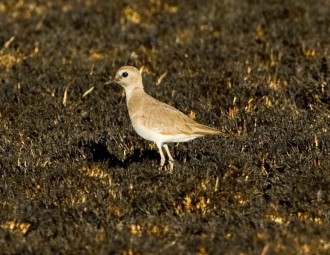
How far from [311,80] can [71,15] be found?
590 centimetres

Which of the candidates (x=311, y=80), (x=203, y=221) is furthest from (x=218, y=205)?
(x=311, y=80)

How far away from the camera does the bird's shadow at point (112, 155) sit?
963 centimetres

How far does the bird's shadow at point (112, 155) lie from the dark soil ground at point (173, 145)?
0.03 metres

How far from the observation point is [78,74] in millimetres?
13508

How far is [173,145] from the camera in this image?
10344 millimetres

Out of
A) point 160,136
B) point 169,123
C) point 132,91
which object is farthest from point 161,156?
Result: point 132,91

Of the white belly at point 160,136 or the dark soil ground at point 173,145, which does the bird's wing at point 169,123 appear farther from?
the dark soil ground at point 173,145

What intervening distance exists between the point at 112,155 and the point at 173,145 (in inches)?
32.5

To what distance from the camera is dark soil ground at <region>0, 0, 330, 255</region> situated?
25.6 feet

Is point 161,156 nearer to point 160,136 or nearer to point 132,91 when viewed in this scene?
point 160,136

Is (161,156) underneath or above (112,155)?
above

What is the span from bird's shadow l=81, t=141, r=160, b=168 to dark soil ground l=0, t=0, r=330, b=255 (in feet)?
0.09

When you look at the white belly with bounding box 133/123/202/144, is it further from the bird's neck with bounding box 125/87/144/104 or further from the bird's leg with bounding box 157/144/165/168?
the bird's neck with bounding box 125/87/144/104

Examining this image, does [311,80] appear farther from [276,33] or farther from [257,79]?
[276,33]
